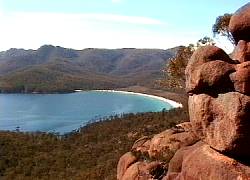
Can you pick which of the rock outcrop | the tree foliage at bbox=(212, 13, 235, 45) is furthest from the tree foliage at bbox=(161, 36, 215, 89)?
the rock outcrop

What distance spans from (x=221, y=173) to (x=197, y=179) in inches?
45.8

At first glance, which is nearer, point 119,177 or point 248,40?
point 248,40

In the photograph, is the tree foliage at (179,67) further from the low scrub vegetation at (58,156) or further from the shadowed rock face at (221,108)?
the shadowed rock face at (221,108)

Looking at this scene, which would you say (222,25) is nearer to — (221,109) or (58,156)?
(221,109)

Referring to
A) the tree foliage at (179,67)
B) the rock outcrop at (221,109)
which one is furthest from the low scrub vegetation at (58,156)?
the rock outcrop at (221,109)

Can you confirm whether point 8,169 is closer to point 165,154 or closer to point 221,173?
point 165,154

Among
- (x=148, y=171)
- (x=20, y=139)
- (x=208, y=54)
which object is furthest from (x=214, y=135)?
(x=20, y=139)

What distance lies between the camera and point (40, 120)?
572ft

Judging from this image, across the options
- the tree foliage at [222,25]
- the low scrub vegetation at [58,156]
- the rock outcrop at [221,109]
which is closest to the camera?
the rock outcrop at [221,109]

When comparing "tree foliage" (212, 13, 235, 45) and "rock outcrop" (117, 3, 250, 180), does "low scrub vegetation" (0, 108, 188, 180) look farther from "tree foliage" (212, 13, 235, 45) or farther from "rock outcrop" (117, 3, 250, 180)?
"rock outcrop" (117, 3, 250, 180)

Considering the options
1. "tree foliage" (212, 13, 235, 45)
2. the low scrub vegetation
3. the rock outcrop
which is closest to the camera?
the rock outcrop

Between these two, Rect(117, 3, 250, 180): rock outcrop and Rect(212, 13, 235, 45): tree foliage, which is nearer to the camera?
Rect(117, 3, 250, 180): rock outcrop

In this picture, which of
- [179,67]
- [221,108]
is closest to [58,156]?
[179,67]

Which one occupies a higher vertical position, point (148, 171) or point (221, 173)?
point (221, 173)
